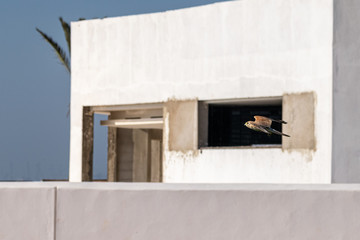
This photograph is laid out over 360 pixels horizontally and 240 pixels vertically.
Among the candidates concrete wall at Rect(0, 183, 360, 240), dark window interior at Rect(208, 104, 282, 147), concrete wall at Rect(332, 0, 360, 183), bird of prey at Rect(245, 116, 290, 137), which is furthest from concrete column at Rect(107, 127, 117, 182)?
concrete wall at Rect(0, 183, 360, 240)

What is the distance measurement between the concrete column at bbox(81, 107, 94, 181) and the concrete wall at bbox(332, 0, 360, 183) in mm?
8555

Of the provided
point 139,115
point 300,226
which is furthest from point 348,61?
point 300,226

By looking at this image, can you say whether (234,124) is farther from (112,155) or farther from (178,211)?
(178,211)

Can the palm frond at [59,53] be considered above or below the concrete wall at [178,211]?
above

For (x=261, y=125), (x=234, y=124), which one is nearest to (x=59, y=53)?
(x=234, y=124)

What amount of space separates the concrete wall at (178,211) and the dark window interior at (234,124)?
13.4m

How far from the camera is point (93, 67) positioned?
69.7 ft

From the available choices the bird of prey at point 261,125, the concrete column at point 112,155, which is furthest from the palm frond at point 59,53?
the bird of prey at point 261,125

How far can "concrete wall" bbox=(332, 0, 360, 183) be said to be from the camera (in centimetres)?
1695

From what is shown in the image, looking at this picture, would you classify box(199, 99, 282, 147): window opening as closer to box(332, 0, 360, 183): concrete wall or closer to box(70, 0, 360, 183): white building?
box(70, 0, 360, 183): white building

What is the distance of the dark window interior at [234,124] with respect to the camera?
779 inches

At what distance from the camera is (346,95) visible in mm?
17078

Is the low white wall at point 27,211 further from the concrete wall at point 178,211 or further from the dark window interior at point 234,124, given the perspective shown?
the dark window interior at point 234,124

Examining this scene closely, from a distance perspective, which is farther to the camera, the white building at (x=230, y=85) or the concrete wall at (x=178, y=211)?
the white building at (x=230, y=85)
